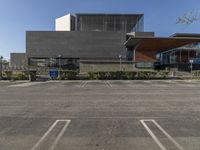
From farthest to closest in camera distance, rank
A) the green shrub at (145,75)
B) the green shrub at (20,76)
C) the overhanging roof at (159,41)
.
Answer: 1. the overhanging roof at (159,41)
2. the green shrub at (145,75)
3. the green shrub at (20,76)

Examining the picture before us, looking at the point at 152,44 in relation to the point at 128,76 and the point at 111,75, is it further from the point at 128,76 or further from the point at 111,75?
the point at 111,75

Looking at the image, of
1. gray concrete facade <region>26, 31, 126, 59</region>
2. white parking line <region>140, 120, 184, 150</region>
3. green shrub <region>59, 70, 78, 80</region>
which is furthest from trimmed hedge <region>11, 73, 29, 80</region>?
gray concrete facade <region>26, 31, 126, 59</region>

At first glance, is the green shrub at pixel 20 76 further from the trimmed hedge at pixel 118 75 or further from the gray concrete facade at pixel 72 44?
the gray concrete facade at pixel 72 44

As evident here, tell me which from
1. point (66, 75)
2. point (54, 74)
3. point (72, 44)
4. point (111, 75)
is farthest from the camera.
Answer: point (72, 44)

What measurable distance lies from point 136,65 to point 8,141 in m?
49.2

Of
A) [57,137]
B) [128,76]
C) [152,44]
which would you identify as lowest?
[57,137]

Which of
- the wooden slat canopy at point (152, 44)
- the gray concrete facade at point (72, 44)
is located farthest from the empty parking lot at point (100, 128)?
the gray concrete facade at point (72, 44)

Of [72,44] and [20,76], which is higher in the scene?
[72,44]

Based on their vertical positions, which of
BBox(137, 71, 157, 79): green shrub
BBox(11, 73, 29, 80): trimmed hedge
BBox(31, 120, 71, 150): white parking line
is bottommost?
BBox(31, 120, 71, 150): white parking line

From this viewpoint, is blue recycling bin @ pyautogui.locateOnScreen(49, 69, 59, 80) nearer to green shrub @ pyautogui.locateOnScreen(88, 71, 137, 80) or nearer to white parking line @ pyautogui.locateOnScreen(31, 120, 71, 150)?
green shrub @ pyautogui.locateOnScreen(88, 71, 137, 80)

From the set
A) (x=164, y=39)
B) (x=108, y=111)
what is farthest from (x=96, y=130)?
(x=164, y=39)

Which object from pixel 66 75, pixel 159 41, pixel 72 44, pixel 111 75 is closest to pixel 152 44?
pixel 159 41

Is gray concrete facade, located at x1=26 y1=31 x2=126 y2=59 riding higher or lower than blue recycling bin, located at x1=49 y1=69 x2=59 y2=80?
higher

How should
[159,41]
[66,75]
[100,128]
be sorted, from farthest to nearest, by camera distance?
[159,41], [66,75], [100,128]
